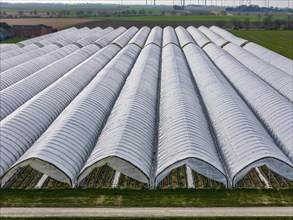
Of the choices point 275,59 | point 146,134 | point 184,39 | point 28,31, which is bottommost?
point 275,59

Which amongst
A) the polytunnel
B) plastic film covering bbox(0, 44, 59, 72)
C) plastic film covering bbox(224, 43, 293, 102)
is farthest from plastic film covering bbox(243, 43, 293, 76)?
plastic film covering bbox(0, 44, 59, 72)

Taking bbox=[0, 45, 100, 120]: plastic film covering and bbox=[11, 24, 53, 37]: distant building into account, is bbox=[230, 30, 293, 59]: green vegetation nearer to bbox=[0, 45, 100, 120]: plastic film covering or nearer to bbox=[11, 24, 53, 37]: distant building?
bbox=[0, 45, 100, 120]: plastic film covering

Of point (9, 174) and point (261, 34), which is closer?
point (9, 174)

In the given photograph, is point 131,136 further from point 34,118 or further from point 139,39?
point 139,39

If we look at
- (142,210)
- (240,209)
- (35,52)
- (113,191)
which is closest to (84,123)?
(113,191)

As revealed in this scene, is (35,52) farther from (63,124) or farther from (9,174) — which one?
(9,174)

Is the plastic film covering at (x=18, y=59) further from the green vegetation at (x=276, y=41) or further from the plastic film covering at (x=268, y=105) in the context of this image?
the green vegetation at (x=276, y=41)

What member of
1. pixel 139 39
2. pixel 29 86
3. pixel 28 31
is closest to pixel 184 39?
pixel 139 39
